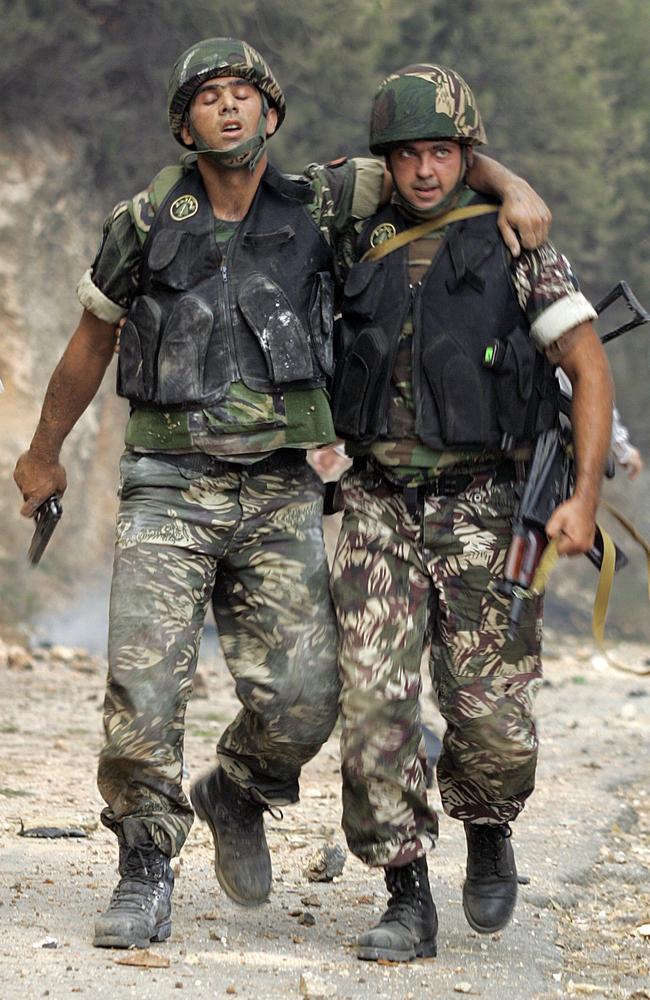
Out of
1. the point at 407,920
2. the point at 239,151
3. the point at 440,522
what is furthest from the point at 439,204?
the point at 407,920

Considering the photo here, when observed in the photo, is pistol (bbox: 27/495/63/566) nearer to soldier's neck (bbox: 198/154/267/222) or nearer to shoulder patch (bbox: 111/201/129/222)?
shoulder patch (bbox: 111/201/129/222)

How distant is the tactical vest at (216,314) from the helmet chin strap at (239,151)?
115 mm

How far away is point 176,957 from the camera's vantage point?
394 cm

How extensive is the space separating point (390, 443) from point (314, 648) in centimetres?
56

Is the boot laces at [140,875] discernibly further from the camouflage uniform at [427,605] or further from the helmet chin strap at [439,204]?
the helmet chin strap at [439,204]

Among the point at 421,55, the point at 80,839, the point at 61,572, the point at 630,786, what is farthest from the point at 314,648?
the point at 421,55

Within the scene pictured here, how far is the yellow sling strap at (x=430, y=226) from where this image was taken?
169 inches

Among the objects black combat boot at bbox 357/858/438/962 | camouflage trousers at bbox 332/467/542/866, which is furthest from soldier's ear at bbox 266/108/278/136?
black combat boot at bbox 357/858/438/962

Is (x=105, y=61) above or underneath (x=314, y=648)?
above

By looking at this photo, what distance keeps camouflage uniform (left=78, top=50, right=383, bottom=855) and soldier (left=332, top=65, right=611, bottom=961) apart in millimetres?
111

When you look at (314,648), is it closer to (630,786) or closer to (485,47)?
(630,786)

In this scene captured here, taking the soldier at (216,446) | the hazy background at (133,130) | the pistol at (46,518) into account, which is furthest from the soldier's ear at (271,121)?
the hazy background at (133,130)

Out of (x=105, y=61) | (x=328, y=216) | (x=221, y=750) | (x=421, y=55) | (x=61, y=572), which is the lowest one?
(x=61, y=572)

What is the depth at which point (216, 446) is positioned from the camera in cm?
420
